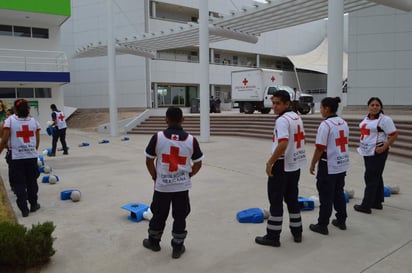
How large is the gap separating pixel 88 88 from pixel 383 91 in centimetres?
2209

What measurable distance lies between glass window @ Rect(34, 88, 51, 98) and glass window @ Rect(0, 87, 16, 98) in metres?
1.23

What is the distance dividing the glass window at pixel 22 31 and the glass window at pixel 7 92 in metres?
3.41

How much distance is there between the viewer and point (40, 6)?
20.0 m

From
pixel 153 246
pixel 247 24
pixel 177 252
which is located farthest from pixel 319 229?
pixel 247 24

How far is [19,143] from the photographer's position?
5.44 metres

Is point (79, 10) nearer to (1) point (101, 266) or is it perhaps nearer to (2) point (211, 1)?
(2) point (211, 1)

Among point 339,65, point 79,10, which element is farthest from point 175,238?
point 79,10

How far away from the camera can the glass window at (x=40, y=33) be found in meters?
22.4

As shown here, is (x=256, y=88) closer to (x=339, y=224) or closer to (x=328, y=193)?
(x=339, y=224)

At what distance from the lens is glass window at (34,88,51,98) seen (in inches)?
881

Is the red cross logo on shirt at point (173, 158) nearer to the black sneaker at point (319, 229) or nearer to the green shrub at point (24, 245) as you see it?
the green shrub at point (24, 245)

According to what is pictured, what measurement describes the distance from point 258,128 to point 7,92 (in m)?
14.9

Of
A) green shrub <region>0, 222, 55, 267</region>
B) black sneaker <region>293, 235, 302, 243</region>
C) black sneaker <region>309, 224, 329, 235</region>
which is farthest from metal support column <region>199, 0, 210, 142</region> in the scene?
green shrub <region>0, 222, 55, 267</region>

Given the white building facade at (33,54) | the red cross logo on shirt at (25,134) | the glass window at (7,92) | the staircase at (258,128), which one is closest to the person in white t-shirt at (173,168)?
the red cross logo on shirt at (25,134)
